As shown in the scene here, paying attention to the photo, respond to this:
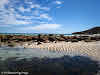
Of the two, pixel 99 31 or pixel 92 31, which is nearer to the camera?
pixel 99 31

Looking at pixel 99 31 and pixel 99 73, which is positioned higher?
pixel 99 31

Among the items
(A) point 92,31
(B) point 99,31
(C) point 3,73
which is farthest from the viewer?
(A) point 92,31

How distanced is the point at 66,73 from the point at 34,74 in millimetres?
1391

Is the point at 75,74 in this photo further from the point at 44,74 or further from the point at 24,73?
the point at 24,73

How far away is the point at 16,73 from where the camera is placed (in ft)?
13.5

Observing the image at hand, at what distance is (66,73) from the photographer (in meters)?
4.21

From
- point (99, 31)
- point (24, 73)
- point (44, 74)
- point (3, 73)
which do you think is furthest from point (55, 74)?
point (99, 31)

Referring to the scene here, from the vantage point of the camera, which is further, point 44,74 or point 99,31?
point 99,31

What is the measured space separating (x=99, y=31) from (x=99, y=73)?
43.1 metres

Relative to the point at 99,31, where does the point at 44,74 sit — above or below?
below

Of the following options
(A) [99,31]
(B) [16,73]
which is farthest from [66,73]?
(A) [99,31]

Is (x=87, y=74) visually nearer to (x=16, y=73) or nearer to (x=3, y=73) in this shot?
(x=16, y=73)

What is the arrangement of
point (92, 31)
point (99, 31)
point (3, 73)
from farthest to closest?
point (92, 31), point (99, 31), point (3, 73)

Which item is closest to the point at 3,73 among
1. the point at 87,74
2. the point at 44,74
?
the point at 44,74
